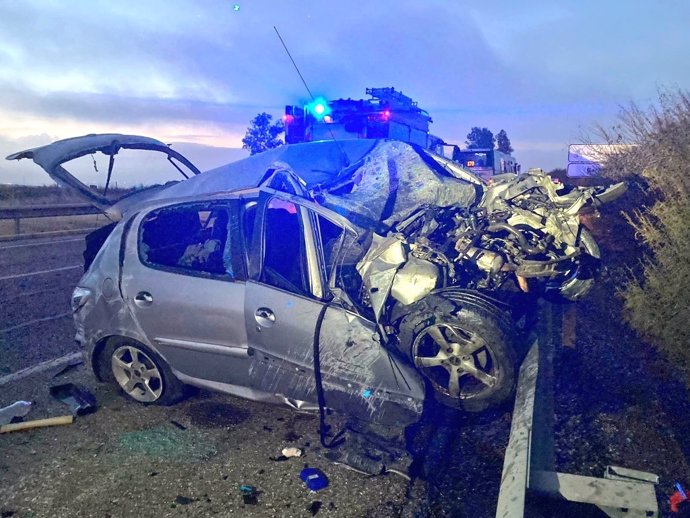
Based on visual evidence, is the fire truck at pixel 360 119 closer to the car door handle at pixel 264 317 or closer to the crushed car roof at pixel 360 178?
the crushed car roof at pixel 360 178

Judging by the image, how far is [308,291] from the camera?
358 cm

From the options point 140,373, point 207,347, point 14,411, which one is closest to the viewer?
point 207,347

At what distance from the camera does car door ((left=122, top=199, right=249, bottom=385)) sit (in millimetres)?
3715

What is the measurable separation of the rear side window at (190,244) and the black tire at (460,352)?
4.26 ft

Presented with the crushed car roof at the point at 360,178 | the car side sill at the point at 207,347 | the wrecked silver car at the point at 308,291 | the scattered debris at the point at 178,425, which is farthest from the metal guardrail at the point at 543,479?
the scattered debris at the point at 178,425

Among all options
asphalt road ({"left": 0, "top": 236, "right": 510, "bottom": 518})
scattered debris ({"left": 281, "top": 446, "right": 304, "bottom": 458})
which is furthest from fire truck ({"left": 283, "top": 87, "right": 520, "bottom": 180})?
scattered debris ({"left": 281, "top": 446, "right": 304, "bottom": 458})

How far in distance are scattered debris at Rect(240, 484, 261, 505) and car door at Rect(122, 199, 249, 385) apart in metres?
0.79

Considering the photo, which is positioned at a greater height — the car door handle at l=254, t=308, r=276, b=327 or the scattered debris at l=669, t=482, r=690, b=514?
the car door handle at l=254, t=308, r=276, b=327

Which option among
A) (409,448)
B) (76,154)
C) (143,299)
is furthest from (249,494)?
(76,154)

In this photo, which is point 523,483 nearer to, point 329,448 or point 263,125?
point 329,448

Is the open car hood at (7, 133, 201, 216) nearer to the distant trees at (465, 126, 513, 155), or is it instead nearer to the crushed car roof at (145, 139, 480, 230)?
the crushed car roof at (145, 139, 480, 230)

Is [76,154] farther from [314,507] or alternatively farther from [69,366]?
[314,507]

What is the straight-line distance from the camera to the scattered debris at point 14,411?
13.1 ft

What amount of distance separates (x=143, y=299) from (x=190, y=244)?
760 millimetres
